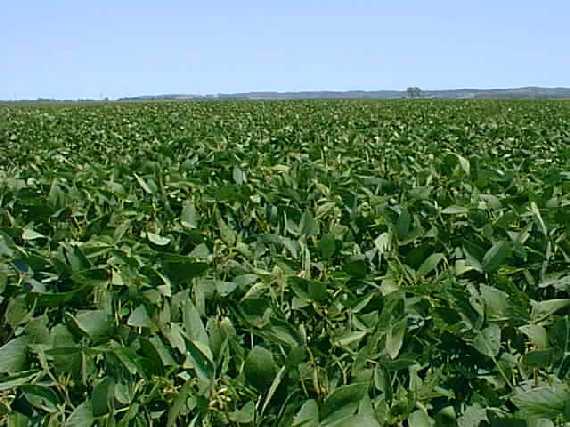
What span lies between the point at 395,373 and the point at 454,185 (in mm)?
1741

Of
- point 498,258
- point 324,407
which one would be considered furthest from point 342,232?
point 324,407

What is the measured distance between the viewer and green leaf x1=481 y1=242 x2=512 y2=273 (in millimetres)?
1792

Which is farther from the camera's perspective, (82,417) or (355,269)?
(355,269)

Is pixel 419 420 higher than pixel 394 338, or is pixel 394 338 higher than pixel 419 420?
pixel 394 338

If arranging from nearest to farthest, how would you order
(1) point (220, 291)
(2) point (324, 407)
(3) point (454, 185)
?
(2) point (324, 407) < (1) point (220, 291) < (3) point (454, 185)

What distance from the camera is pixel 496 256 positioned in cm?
181

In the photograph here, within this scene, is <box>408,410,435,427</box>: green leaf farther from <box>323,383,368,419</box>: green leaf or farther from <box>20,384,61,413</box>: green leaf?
<box>20,384,61,413</box>: green leaf

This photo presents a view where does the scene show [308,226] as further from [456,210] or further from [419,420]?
[419,420]

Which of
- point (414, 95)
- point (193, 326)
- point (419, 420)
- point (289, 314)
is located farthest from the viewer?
point (414, 95)

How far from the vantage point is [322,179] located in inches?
127

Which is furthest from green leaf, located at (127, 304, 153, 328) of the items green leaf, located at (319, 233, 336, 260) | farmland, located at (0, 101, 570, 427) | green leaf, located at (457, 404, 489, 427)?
green leaf, located at (457, 404, 489, 427)

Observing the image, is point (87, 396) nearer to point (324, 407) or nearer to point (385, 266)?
point (324, 407)

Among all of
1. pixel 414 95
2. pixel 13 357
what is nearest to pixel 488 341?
pixel 13 357

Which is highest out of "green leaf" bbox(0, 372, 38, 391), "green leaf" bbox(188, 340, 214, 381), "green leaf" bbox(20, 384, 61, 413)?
"green leaf" bbox(188, 340, 214, 381)
